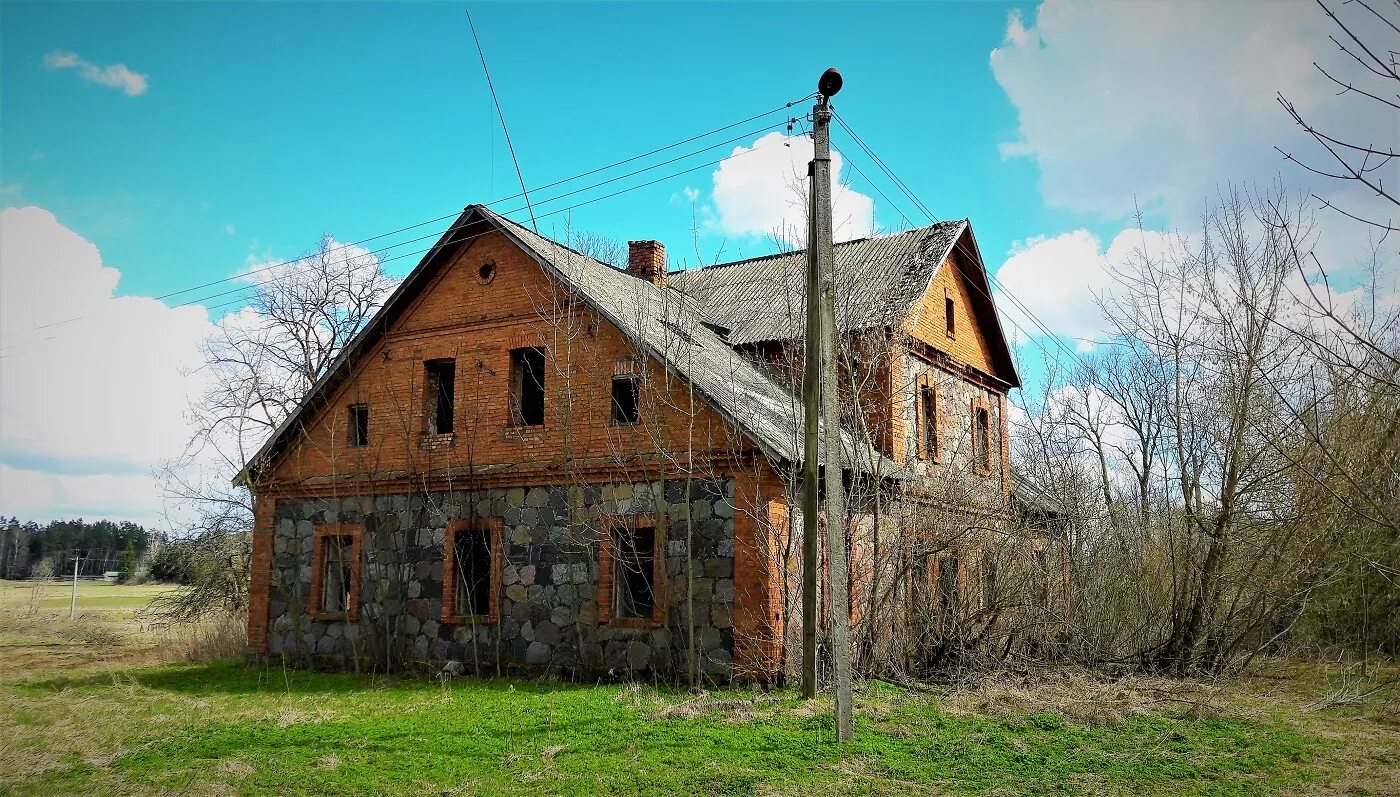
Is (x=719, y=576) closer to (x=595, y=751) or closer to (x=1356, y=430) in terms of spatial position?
(x=595, y=751)

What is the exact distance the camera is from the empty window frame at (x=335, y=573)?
17.0m

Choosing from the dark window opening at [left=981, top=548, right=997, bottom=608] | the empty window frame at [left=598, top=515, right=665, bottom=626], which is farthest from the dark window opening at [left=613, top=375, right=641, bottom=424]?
the dark window opening at [left=981, top=548, right=997, bottom=608]

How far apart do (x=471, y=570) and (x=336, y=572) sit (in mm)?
3191

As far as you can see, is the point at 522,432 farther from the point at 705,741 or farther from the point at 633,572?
the point at 705,741

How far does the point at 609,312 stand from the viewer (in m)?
15.0

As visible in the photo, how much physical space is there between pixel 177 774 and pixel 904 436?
11813 mm

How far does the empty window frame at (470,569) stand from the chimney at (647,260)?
25.0ft

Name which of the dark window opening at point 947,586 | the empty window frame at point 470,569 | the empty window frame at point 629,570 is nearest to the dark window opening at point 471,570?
the empty window frame at point 470,569

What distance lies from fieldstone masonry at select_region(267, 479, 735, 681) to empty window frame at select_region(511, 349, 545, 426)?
1.45 m

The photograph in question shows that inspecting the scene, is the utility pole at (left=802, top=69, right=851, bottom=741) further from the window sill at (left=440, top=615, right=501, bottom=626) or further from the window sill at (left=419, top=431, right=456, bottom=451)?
the window sill at (left=419, top=431, right=456, bottom=451)

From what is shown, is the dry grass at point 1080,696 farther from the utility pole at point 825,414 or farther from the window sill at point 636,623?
the window sill at point 636,623

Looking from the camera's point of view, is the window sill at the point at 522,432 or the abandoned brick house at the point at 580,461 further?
Result: the window sill at the point at 522,432

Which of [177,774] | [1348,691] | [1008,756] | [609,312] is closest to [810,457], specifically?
[1008,756]

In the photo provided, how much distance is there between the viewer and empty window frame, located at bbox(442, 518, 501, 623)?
1561cm
